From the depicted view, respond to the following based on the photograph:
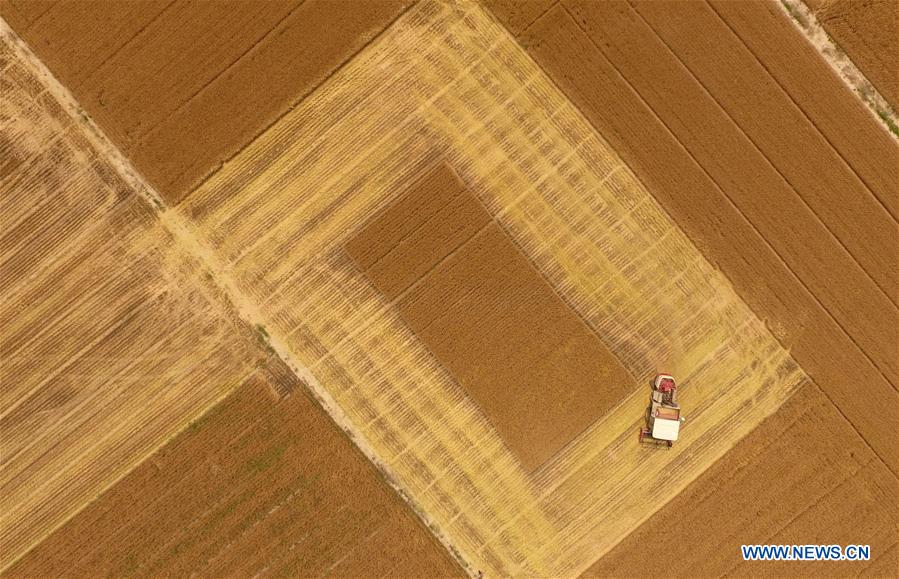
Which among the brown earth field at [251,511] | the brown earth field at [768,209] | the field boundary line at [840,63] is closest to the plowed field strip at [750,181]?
the brown earth field at [768,209]

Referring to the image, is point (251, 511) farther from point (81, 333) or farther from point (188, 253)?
point (188, 253)

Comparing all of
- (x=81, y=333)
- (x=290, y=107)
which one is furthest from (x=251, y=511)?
(x=290, y=107)

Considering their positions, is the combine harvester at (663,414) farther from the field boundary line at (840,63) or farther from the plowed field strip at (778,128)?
the field boundary line at (840,63)

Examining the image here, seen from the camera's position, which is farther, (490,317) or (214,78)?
(490,317)

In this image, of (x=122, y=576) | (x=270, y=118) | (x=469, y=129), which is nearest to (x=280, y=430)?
(x=122, y=576)

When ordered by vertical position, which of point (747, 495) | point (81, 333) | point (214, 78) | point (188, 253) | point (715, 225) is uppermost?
point (214, 78)

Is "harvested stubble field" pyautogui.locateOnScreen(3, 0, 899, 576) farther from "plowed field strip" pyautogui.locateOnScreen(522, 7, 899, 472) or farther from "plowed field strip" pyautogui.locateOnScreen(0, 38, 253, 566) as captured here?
"plowed field strip" pyautogui.locateOnScreen(0, 38, 253, 566)
